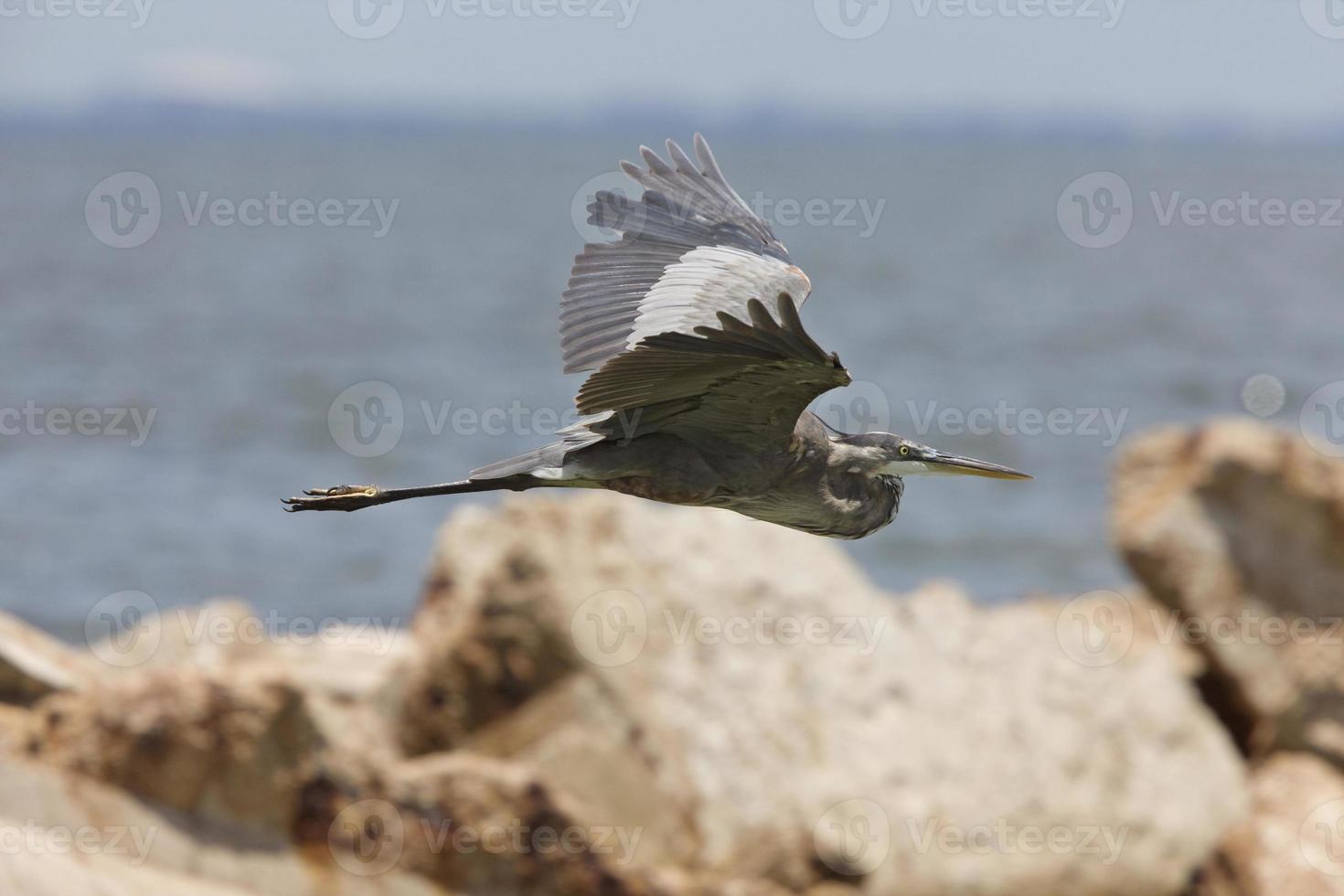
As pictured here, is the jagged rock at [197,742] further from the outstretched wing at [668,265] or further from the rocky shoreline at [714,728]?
the outstretched wing at [668,265]

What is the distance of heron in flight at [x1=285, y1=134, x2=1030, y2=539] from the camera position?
4211mm

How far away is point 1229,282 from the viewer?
1379 inches

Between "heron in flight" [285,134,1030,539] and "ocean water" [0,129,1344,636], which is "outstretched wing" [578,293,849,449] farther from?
"ocean water" [0,129,1344,636]

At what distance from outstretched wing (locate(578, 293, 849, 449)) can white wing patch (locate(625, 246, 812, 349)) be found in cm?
40

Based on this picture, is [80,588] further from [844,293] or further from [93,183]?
[93,183]

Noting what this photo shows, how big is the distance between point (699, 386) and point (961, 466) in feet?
3.78

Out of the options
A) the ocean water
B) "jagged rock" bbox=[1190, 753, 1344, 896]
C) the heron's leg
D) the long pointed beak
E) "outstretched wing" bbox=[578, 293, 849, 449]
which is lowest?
"jagged rock" bbox=[1190, 753, 1344, 896]

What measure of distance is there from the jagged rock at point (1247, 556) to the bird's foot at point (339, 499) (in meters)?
4.56

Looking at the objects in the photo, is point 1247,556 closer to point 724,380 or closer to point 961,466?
point 961,466

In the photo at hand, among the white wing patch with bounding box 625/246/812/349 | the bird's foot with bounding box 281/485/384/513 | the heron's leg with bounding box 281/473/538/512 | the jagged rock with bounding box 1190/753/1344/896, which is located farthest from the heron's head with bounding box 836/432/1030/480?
the jagged rock with bounding box 1190/753/1344/896

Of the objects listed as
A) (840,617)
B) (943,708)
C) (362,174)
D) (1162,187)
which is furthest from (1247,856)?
(362,174)

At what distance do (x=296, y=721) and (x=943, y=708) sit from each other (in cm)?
283

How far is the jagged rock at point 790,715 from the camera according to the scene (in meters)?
6.33

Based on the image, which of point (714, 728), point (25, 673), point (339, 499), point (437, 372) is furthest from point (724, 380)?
point (437, 372)
